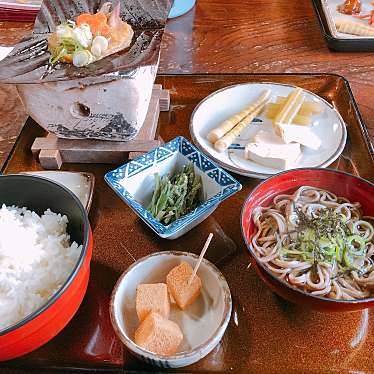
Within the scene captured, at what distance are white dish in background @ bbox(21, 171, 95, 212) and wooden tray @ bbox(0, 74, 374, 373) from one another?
0.04 m

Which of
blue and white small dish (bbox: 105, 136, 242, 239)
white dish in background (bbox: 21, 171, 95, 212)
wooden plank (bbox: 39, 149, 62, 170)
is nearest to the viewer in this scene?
blue and white small dish (bbox: 105, 136, 242, 239)

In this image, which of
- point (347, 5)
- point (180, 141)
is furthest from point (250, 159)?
point (347, 5)

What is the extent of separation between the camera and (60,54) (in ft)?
4.32

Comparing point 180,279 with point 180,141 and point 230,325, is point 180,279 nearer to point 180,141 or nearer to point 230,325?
point 230,325

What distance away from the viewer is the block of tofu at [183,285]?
1033mm

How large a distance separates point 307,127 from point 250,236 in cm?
60

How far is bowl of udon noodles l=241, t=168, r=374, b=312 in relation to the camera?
102 cm

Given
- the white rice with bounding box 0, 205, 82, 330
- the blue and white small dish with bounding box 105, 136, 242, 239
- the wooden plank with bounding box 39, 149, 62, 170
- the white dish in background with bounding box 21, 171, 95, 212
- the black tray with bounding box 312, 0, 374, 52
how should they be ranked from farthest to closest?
the black tray with bounding box 312, 0, 374, 52 < the wooden plank with bounding box 39, 149, 62, 170 < the white dish in background with bounding box 21, 171, 95, 212 < the blue and white small dish with bounding box 105, 136, 242, 239 < the white rice with bounding box 0, 205, 82, 330

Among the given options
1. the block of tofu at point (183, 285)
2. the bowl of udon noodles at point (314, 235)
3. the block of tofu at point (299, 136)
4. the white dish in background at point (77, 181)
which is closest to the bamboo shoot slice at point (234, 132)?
the block of tofu at point (299, 136)

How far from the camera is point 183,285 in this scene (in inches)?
40.9

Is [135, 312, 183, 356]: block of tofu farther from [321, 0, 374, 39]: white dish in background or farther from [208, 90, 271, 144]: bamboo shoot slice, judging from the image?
[321, 0, 374, 39]: white dish in background

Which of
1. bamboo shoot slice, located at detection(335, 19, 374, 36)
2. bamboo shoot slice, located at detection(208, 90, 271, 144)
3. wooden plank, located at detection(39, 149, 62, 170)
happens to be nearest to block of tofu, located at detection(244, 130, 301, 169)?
bamboo shoot slice, located at detection(208, 90, 271, 144)

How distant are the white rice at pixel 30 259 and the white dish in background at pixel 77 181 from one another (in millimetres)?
172

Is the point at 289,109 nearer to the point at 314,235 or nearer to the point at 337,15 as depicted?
the point at 314,235
